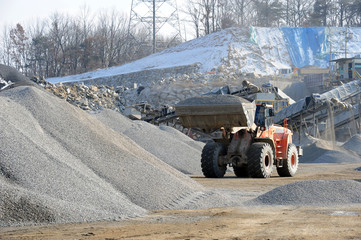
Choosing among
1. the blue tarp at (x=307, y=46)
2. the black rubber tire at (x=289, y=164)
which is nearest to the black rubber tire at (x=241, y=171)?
the black rubber tire at (x=289, y=164)

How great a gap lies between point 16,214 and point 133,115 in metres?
24.6

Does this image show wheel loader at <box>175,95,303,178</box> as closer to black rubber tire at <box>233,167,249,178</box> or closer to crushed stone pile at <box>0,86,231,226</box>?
black rubber tire at <box>233,167,249,178</box>

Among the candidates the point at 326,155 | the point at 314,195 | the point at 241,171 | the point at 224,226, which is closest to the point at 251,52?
the point at 326,155

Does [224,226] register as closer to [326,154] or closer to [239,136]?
[239,136]

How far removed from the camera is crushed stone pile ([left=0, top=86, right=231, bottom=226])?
781 centimetres

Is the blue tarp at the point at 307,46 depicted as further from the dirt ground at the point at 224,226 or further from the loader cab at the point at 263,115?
the dirt ground at the point at 224,226

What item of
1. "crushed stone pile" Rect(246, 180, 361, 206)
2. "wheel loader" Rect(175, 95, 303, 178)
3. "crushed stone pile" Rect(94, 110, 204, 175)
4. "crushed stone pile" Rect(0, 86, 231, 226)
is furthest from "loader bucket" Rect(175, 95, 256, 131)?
"crushed stone pile" Rect(246, 180, 361, 206)

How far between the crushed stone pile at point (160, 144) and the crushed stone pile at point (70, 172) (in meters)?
5.95

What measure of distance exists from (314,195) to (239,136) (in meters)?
6.03

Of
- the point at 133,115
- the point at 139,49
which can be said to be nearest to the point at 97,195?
the point at 133,115

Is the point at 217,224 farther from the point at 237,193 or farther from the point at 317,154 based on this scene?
the point at 317,154

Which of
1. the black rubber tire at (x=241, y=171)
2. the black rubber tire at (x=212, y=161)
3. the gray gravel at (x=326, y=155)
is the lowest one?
the gray gravel at (x=326, y=155)

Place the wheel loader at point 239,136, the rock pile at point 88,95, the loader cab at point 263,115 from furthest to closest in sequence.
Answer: the rock pile at point 88,95
the loader cab at point 263,115
the wheel loader at point 239,136

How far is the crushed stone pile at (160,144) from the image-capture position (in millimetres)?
18250
